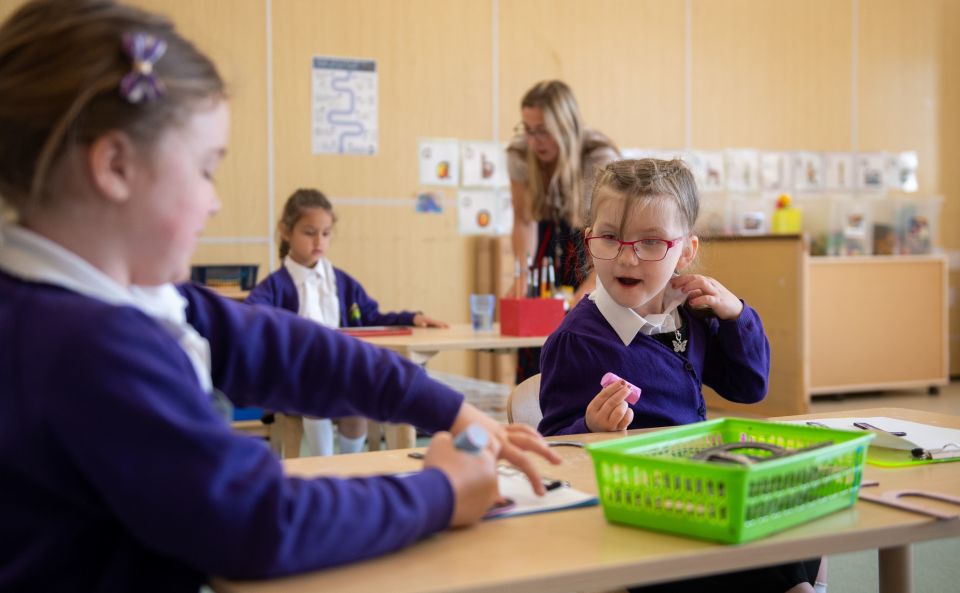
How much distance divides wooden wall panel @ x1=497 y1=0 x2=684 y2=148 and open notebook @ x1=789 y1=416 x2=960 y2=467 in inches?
184

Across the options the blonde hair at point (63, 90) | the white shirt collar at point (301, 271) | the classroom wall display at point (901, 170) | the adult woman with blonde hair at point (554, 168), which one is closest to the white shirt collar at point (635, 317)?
the blonde hair at point (63, 90)

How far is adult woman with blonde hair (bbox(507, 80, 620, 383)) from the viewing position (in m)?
3.58

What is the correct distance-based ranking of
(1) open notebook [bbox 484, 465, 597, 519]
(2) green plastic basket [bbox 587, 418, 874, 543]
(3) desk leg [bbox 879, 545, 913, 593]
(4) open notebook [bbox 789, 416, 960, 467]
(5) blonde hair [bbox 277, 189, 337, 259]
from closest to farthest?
(2) green plastic basket [bbox 587, 418, 874, 543] → (1) open notebook [bbox 484, 465, 597, 519] → (4) open notebook [bbox 789, 416, 960, 467] → (3) desk leg [bbox 879, 545, 913, 593] → (5) blonde hair [bbox 277, 189, 337, 259]

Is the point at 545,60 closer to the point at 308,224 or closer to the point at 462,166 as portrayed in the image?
the point at 462,166

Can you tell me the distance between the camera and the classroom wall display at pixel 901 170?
6789 mm

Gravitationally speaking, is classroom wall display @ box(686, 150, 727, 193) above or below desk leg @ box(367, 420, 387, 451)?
above

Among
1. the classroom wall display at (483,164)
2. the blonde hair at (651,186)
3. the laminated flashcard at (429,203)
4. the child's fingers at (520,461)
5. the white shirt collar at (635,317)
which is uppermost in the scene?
the classroom wall display at (483,164)

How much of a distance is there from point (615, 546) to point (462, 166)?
16.6 feet

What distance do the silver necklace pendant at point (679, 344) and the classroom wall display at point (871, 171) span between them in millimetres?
5532

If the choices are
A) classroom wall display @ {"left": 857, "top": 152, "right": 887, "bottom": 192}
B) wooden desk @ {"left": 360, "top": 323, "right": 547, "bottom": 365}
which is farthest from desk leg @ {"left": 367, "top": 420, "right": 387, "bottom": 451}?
classroom wall display @ {"left": 857, "top": 152, "right": 887, "bottom": 192}

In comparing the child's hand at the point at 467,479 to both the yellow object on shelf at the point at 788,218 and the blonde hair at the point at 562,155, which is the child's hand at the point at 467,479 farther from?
the yellow object on shelf at the point at 788,218

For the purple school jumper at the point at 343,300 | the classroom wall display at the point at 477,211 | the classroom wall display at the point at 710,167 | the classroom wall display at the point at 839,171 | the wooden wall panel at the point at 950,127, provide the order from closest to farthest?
the purple school jumper at the point at 343,300, the classroom wall display at the point at 477,211, the classroom wall display at the point at 710,167, the classroom wall display at the point at 839,171, the wooden wall panel at the point at 950,127

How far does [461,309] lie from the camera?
230 inches

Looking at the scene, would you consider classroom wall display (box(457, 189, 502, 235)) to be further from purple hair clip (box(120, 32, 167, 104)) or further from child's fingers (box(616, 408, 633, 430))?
purple hair clip (box(120, 32, 167, 104))
